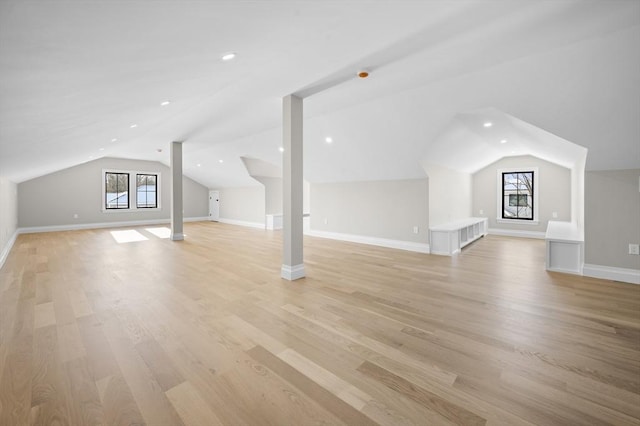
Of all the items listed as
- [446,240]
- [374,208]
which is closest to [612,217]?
[446,240]

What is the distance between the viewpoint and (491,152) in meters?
7.27

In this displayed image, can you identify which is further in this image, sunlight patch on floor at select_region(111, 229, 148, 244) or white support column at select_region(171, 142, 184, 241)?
white support column at select_region(171, 142, 184, 241)

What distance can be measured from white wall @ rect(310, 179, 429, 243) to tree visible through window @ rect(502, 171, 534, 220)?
4314mm

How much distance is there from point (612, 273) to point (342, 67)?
4852mm

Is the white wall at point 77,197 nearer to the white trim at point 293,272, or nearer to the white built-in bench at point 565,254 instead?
the white trim at point 293,272

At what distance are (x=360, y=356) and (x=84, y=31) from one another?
2485 millimetres

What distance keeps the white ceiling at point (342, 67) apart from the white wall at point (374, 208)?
1317 mm

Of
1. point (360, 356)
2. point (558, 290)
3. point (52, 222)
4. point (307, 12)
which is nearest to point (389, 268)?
point (558, 290)

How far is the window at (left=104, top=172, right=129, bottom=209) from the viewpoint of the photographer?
34.6ft

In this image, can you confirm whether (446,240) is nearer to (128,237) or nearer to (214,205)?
(128,237)

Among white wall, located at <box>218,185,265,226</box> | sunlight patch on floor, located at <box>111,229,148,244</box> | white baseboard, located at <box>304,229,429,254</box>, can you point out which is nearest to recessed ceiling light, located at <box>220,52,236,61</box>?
white baseboard, located at <box>304,229,429,254</box>

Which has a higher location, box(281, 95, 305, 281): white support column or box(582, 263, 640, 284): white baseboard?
box(281, 95, 305, 281): white support column

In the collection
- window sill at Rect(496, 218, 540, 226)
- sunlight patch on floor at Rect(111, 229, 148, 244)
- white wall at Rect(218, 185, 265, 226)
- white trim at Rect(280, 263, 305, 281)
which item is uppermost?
white wall at Rect(218, 185, 265, 226)

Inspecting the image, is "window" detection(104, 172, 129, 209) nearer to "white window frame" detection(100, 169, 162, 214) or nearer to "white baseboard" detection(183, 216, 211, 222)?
"white window frame" detection(100, 169, 162, 214)
